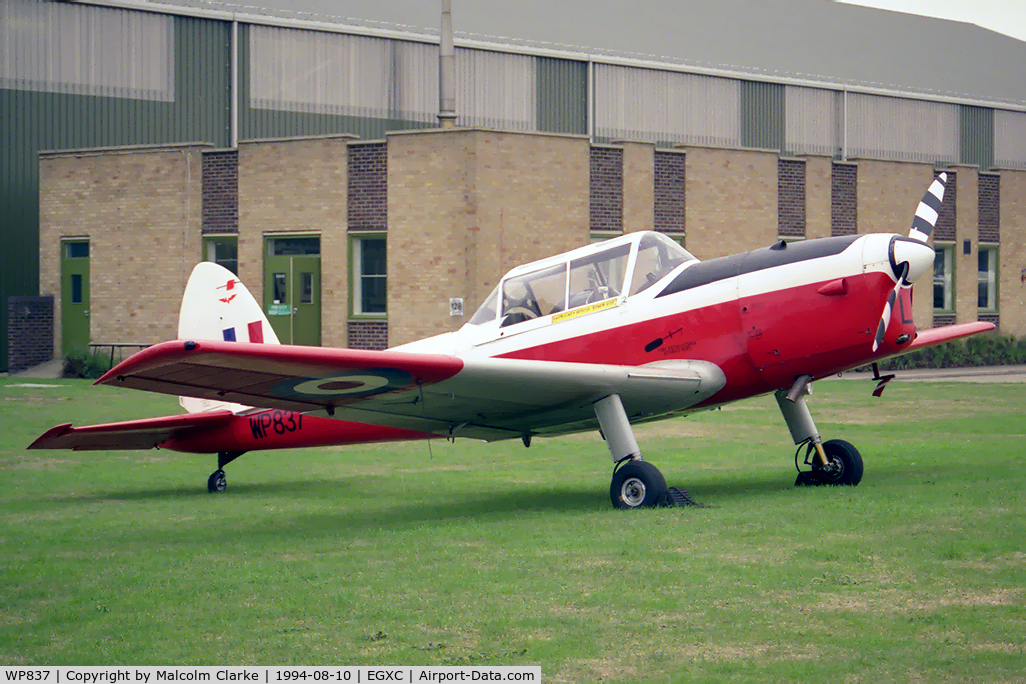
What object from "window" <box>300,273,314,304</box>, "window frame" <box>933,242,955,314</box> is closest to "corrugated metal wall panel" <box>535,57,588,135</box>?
"window" <box>300,273,314,304</box>

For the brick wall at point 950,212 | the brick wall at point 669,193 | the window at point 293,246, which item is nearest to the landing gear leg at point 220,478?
the window at point 293,246

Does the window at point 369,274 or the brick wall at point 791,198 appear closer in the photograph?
the window at point 369,274

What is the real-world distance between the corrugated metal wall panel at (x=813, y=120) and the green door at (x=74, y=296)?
23851 millimetres

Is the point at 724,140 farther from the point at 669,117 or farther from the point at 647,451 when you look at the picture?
the point at 647,451

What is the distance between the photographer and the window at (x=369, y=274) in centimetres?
2877

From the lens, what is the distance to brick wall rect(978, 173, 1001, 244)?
36.0 meters

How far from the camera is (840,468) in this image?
10.8m

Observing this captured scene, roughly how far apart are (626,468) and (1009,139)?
1616 inches

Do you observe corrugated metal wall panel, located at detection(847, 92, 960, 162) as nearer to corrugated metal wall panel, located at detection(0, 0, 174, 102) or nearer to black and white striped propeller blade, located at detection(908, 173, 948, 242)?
corrugated metal wall panel, located at detection(0, 0, 174, 102)

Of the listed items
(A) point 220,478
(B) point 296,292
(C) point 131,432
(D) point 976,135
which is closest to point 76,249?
(B) point 296,292

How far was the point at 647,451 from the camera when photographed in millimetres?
15234

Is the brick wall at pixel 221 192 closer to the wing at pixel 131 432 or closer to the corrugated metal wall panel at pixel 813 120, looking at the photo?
the wing at pixel 131 432

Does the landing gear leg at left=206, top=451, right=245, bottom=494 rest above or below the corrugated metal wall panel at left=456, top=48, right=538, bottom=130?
below

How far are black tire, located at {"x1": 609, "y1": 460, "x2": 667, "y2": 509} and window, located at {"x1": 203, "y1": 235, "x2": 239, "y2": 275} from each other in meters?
22.6
